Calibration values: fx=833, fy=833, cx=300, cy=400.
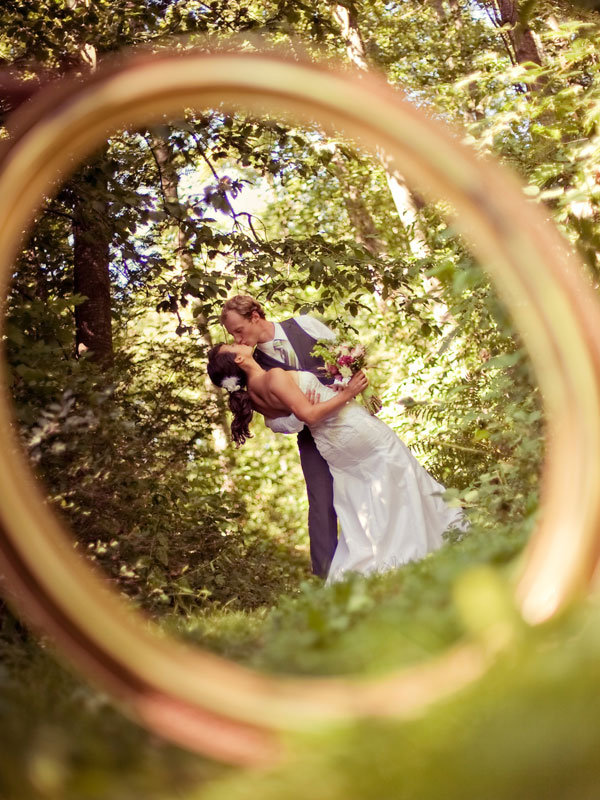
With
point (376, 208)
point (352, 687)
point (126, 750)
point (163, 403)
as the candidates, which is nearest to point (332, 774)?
point (352, 687)

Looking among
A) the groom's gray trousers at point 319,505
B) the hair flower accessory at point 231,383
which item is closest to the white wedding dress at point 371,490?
the groom's gray trousers at point 319,505

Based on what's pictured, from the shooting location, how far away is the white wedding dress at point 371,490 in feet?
19.7

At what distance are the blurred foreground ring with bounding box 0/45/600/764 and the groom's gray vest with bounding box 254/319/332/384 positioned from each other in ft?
14.3

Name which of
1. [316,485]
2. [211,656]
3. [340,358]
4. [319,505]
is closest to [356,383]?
[340,358]

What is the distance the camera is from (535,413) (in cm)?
439

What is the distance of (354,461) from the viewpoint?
6.30m

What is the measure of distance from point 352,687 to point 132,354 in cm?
633

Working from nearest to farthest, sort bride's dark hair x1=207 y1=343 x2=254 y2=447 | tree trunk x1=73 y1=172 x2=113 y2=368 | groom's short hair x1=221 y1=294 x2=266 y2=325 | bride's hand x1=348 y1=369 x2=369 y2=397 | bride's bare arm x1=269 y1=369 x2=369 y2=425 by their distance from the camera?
1. bride's bare arm x1=269 y1=369 x2=369 y2=425
2. bride's hand x1=348 y1=369 x2=369 y2=397
3. bride's dark hair x1=207 y1=343 x2=254 y2=447
4. groom's short hair x1=221 y1=294 x2=266 y2=325
5. tree trunk x1=73 y1=172 x2=113 y2=368

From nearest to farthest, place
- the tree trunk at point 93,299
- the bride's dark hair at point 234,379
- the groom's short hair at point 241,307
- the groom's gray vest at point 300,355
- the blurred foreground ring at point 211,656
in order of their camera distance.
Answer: the blurred foreground ring at point 211,656, the bride's dark hair at point 234,379, the groom's short hair at point 241,307, the groom's gray vest at point 300,355, the tree trunk at point 93,299

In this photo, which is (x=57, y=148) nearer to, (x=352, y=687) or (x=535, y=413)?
(x=352, y=687)

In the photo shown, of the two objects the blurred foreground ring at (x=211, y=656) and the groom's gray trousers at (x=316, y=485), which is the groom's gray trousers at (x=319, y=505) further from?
the blurred foreground ring at (x=211, y=656)

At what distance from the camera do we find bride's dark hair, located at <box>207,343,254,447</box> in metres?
6.23

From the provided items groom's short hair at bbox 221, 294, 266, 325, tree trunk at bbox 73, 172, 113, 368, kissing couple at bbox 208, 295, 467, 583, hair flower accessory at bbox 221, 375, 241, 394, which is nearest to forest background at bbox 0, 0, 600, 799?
tree trunk at bbox 73, 172, 113, 368

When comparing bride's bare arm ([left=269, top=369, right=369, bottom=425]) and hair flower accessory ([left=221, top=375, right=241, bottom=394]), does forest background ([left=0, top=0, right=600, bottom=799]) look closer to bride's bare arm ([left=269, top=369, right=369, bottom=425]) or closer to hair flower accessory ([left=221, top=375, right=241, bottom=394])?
bride's bare arm ([left=269, top=369, right=369, bottom=425])
